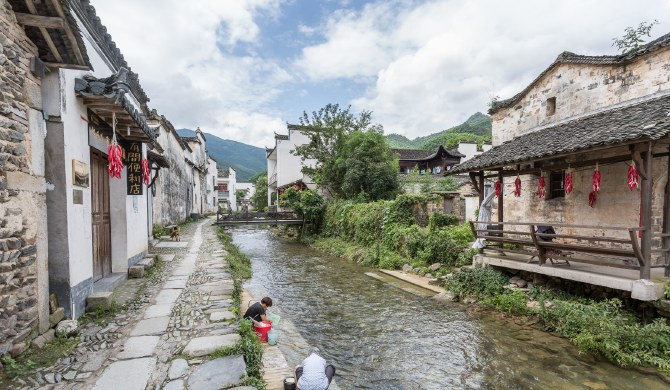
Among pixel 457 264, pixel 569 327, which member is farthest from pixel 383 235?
pixel 569 327

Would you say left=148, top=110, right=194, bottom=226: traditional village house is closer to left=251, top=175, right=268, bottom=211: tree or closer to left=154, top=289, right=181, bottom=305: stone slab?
left=154, top=289, right=181, bottom=305: stone slab

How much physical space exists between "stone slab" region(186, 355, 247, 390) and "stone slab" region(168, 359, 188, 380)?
13cm

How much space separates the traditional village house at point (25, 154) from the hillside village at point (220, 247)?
0.02m

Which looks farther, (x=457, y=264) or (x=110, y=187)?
(x=457, y=264)

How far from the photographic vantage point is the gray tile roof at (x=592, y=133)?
19.8 feet

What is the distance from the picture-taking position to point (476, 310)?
8.50 m

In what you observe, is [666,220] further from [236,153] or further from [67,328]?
[236,153]

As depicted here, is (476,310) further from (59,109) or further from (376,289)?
(59,109)

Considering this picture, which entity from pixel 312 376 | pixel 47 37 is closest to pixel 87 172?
pixel 47 37

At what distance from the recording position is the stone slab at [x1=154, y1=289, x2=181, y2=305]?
6492 millimetres

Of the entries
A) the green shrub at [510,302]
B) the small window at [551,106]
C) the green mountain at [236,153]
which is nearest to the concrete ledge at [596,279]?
the green shrub at [510,302]

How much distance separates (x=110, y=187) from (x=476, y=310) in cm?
923

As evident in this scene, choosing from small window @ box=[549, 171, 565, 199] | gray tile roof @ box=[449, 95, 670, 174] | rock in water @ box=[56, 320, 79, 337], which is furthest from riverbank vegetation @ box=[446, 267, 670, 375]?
rock in water @ box=[56, 320, 79, 337]

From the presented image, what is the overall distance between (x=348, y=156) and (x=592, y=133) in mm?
14594
